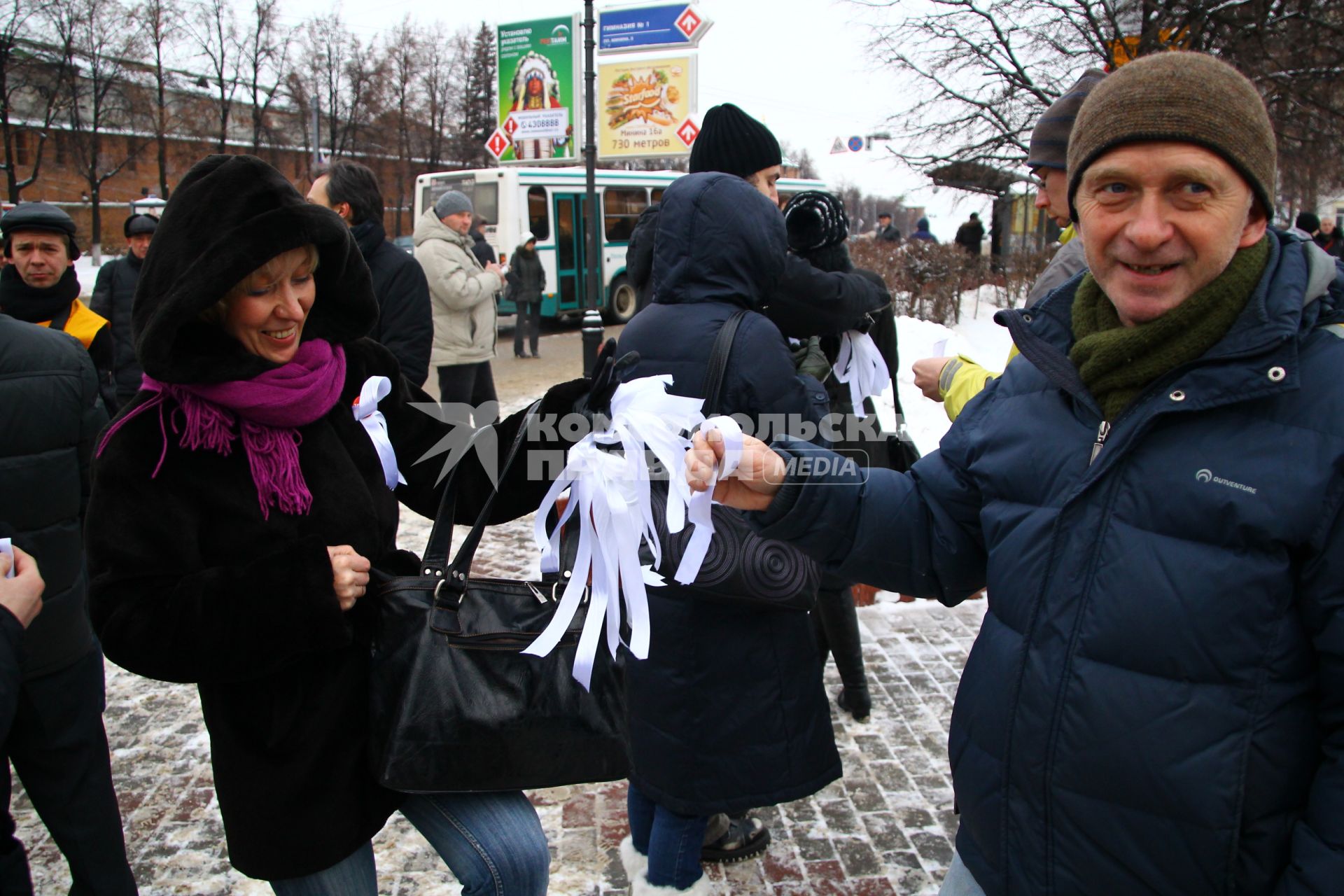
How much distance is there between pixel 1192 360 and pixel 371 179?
429 cm

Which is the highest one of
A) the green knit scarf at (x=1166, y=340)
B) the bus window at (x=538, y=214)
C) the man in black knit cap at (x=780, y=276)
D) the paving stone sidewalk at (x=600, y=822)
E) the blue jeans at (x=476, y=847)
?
the bus window at (x=538, y=214)

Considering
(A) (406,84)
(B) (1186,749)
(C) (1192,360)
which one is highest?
(A) (406,84)

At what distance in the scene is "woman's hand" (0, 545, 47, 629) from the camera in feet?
6.00

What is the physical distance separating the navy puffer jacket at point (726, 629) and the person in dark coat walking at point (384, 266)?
2.45m

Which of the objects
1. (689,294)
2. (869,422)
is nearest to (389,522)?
(689,294)

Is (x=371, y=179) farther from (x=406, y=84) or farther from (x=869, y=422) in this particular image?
(x=406, y=84)

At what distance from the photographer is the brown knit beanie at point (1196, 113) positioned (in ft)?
4.53

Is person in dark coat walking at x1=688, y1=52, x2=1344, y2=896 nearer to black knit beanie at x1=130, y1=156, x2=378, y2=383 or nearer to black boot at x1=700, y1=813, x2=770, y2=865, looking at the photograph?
black knit beanie at x1=130, y1=156, x2=378, y2=383

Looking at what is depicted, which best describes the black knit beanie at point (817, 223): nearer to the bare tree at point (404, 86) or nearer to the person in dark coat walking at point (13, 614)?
the person in dark coat walking at point (13, 614)

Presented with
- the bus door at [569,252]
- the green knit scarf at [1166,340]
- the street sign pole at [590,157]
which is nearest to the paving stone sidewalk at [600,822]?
the green knit scarf at [1166,340]

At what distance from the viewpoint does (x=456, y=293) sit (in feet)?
21.6

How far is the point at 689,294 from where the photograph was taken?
2598 mm

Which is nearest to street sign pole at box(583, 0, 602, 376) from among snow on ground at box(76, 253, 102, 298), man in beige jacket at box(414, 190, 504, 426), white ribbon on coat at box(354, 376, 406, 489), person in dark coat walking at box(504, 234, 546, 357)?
person in dark coat walking at box(504, 234, 546, 357)

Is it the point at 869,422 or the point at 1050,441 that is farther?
Result: the point at 869,422
